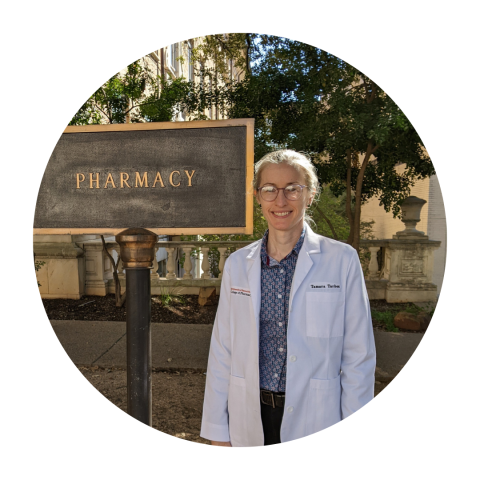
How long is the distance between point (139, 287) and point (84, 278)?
4.91 m

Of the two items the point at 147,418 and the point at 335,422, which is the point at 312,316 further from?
the point at 147,418

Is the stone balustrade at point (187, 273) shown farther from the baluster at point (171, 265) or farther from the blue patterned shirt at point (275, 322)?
the blue patterned shirt at point (275, 322)

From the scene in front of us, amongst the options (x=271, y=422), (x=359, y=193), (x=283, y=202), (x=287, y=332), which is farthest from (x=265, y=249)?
(x=359, y=193)

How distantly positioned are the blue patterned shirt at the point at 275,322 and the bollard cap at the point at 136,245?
0.72 meters

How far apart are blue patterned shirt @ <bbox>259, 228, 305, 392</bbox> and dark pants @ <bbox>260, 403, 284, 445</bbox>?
105 mm

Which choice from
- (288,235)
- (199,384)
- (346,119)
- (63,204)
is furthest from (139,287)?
(346,119)

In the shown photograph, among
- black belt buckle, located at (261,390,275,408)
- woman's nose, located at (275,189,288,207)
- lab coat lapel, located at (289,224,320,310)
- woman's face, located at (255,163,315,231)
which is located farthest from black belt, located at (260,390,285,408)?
woman's nose, located at (275,189,288,207)

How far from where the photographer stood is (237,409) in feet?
6.23

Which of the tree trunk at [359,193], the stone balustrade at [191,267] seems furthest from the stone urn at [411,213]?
the tree trunk at [359,193]

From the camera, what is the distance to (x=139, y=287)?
224cm

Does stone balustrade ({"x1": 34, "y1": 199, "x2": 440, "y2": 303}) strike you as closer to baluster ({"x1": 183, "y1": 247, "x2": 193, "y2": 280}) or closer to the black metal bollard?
baluster ({"x1": 183, "y1": 247, "x2": 193, "y2": 280})

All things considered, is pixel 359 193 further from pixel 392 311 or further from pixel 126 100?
pixel 126 100

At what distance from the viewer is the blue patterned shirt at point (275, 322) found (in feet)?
6.05

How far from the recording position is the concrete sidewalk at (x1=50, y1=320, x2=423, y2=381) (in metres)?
4.24
